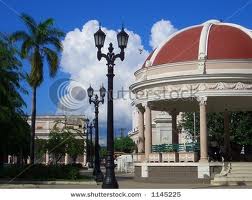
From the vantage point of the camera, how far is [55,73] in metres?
37.9

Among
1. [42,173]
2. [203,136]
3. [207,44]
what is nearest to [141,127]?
[203,136]

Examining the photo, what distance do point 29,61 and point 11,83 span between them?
450 centimetres

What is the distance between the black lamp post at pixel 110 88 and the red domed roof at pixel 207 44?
37.0ft

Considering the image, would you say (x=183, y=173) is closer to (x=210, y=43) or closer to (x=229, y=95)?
(x=229, y=95)

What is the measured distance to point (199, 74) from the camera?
2845 centimetres

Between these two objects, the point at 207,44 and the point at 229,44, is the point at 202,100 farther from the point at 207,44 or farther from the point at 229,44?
the point at 229,44

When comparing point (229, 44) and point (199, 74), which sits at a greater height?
point (229, 44)

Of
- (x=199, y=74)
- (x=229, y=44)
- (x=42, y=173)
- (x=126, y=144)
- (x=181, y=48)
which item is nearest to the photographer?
(x=199, y=74)

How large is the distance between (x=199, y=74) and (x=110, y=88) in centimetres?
1111

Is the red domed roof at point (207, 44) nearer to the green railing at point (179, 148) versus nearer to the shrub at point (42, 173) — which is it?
the green railing at point (179, 148)

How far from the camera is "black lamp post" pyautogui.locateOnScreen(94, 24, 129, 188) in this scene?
17.9m

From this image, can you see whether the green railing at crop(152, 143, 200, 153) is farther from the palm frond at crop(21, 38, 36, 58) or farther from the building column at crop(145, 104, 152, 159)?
the palm frond at crop(21, 38, 36, 58)

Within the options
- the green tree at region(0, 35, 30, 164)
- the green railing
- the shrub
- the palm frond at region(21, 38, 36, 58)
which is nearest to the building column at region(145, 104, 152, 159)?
the green railing

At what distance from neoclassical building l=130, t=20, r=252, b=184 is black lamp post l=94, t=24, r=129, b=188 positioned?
10.6 meters
